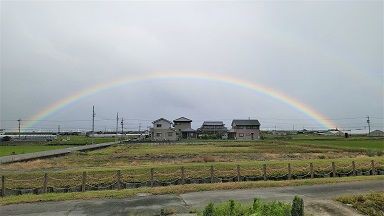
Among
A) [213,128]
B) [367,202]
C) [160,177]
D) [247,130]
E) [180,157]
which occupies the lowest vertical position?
[160,177]

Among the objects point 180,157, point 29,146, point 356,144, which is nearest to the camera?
point 180,157

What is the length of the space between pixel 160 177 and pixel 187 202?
27.4 ft

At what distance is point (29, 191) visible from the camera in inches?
755

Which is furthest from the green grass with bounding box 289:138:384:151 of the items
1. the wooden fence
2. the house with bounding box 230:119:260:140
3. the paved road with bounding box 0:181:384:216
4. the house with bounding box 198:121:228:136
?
the house with bounding box 198:121:228:136

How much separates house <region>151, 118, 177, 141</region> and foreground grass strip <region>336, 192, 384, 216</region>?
85.2 metres

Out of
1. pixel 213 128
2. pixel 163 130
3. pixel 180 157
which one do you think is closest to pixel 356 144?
pixel 180 157

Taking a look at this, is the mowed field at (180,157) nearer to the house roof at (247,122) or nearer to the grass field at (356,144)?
the grass field at (356,144)

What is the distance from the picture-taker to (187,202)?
14.2m

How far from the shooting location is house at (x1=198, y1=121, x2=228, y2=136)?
113 metres

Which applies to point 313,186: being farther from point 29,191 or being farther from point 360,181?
point 29,191

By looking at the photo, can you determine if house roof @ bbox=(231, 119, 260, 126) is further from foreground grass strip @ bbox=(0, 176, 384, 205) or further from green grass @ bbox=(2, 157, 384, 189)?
foreground grass strip @ bbox=(0, 176, 384, 205)

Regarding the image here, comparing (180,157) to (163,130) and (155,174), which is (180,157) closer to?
(155,174)

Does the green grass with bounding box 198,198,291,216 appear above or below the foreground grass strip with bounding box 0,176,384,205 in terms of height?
above

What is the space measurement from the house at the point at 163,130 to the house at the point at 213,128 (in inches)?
631
